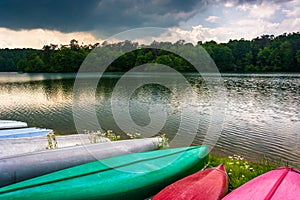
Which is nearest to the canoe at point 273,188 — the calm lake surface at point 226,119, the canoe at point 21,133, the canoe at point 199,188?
the canoe at point 199,188

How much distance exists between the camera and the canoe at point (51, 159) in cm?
411

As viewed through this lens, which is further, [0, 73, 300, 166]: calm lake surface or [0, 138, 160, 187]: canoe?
[0, 73, 300, 166]: calm lake surface

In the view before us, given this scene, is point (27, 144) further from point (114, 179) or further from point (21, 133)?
point (114, 179)

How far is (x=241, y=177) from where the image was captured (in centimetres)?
475

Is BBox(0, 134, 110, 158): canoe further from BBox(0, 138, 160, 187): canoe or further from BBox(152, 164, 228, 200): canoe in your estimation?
BBox(152, 164, 228, 200): canoe

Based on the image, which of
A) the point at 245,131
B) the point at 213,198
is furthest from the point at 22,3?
the point at 213,198

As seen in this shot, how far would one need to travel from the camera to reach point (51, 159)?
4484 millimetres

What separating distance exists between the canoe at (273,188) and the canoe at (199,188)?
22cm

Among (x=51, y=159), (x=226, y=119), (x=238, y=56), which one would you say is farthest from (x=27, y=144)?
(x=238, y=56)

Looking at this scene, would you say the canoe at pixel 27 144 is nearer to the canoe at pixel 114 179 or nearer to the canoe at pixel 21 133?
the canoe at pixel 21 133

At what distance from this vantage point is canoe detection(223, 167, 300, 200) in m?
3.17

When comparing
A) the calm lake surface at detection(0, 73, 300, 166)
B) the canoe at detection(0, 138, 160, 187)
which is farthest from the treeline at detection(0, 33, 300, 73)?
the canoe at detection(0, 138, 160, 187)

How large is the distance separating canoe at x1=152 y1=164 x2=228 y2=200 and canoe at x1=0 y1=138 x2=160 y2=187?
1.72 meters

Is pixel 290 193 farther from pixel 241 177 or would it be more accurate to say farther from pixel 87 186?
pixel 87 186
